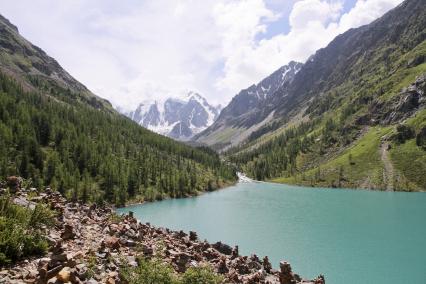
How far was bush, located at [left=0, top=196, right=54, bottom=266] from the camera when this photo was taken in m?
19.7

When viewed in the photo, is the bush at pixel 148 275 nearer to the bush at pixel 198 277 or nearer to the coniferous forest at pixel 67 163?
the bush at pixel 198 277

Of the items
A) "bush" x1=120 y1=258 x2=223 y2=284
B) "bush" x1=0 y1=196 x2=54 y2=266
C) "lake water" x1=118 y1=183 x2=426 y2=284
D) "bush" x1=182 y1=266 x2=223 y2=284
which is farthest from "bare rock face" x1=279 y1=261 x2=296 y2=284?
"lake water" x1=118 y1=183 x2=426 y2=284

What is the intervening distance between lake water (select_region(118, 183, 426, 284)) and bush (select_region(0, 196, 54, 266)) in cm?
3991

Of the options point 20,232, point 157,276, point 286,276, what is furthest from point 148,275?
point 286,276

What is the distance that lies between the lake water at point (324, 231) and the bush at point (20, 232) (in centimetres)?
3991

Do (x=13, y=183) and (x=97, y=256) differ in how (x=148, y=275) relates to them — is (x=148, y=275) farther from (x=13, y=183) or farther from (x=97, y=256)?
(x=13, y=183)

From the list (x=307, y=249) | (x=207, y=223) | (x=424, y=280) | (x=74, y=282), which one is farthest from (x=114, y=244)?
(x=207, y=223)

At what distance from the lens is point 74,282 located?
1834 centimetres

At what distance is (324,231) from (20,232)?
80.9m

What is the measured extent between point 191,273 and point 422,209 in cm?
12578

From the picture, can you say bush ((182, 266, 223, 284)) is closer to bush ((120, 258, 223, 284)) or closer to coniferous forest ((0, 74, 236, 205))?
bush ((120, 258, 223, 284))

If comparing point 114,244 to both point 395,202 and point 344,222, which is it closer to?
point 344,222

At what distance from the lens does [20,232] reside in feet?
68.4

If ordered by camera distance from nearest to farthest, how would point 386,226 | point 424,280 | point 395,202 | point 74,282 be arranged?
point 74,282
point 424,280
point 386,226
point 395,202
